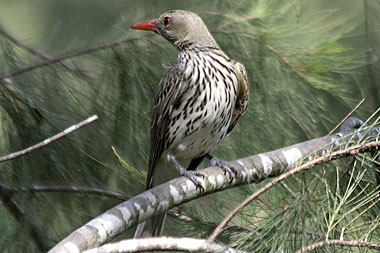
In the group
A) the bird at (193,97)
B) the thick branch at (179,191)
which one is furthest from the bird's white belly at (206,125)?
the thick branch at (179,191)

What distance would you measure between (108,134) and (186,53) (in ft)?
2.23

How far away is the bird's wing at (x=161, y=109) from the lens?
9.86 ft

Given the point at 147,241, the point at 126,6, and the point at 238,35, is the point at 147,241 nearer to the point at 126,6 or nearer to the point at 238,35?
the point at 126,6

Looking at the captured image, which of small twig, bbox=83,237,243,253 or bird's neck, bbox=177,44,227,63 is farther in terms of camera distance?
bird's neck, bbox=177,44,227,63

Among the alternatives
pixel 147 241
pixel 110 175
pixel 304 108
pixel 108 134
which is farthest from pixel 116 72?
pixel 147 241

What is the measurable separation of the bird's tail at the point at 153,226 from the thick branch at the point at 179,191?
0.37 metres

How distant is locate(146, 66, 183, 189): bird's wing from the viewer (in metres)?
3.00

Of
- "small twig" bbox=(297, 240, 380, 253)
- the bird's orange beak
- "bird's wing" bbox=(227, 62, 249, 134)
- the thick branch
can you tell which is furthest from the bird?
"small twig" bbox=(297, 240, 380, 253)

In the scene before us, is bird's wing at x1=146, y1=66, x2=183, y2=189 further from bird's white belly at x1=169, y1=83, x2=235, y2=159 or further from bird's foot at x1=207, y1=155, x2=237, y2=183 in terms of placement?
bird's foot at x1=207, y1=155, x2=237, y2=183

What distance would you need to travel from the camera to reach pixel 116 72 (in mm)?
2773

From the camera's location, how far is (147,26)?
107 inches

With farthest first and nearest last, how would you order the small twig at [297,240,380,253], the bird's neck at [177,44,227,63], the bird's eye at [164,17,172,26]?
the bird's neck at [177,44,227,63] < the bird's eye at [164,17,172,26] < the small twig at [297,240,380,253]

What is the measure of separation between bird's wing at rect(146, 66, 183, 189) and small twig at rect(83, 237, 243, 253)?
3.97 feet

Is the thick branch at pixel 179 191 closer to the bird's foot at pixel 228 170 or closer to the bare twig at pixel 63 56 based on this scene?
the bird's foot at pixel 228 170
